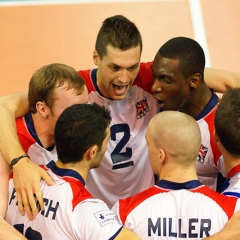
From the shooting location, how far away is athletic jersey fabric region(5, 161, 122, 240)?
242 centimetres

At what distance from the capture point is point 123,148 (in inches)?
142

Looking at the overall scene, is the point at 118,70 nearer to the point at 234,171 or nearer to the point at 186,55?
the point at 186,55

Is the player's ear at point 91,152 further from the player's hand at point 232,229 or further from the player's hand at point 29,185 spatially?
the player's hand at point 232,229

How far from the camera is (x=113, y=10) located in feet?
23.0

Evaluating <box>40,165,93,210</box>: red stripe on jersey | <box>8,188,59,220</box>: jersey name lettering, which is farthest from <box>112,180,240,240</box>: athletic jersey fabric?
<box>8,188,59,220</box>: jersey name lettering

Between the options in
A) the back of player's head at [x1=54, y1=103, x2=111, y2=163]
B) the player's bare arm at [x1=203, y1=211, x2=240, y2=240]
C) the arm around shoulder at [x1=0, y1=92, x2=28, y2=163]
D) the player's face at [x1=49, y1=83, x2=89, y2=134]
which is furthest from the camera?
the player's face at [x1=49, y1=83, x2=89, y2=134]

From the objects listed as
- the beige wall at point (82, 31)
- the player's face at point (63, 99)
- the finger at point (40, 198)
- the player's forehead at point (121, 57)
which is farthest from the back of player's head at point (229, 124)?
the beige wall at point (82, 31)

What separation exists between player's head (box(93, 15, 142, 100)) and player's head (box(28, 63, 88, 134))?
309mm

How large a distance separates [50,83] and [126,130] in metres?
0.79

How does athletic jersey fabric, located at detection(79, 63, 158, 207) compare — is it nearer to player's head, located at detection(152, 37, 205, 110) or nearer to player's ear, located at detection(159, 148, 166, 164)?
player's head, located at detection(152, 37, 205, 110)

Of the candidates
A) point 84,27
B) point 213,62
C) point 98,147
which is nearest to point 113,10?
point 84,27

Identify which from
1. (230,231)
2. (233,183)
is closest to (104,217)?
(230,231)

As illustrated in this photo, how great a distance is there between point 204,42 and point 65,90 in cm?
380

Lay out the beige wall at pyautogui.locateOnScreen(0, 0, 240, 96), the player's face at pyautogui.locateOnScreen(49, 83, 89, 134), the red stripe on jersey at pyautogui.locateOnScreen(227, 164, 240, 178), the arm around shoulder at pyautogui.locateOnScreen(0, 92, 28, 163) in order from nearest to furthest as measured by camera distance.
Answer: the red stripe on jersey at pyautogui.locateOnScreen(227, 164, 240, 178)
the arm around shoulder at pyautogui.locateOnScreen(0, 92, 28, 163)
the player's face at pyautogui.locateOnScreen(49, 83, 89, 134)
the beige wall at pyautogui.locateOnScreen(0, 0, 240, 96)
